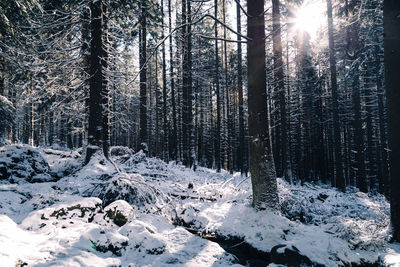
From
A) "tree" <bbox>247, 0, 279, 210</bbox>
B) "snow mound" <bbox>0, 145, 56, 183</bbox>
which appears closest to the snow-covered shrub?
"snow mound" <bbox>0, 145, 56, 183</bbox>

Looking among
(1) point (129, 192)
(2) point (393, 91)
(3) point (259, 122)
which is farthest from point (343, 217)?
(1) point (129, 192)

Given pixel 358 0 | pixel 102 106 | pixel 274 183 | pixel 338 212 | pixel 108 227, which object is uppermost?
pixel 358 0

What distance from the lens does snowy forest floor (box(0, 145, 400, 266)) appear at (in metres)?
3.82

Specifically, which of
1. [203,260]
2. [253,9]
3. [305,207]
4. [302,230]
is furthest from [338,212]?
[253,9]

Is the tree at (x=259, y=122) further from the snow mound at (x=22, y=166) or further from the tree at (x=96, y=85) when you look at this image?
the snow mound at (x=22, y=166)

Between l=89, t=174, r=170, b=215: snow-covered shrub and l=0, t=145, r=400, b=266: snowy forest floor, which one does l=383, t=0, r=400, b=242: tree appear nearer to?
l=0, t=145, r=400, b=266: snowy forest floor

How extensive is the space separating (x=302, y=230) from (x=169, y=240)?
3.06 meters

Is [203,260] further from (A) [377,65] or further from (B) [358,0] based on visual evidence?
(A) [377,65]

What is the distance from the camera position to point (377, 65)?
17047mm

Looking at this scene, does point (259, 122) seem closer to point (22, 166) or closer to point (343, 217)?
point (343, 217)

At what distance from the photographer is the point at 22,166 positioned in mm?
7262

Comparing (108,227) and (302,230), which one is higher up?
(108,227)

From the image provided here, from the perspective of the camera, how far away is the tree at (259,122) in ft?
19.2

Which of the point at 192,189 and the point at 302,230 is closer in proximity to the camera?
the point at 302,230
